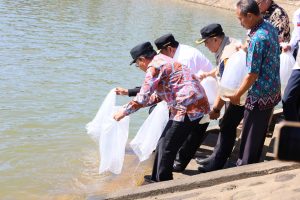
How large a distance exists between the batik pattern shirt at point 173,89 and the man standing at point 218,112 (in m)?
0.40

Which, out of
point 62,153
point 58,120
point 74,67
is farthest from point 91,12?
point 62,153

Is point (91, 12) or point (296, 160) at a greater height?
point (296, 160)

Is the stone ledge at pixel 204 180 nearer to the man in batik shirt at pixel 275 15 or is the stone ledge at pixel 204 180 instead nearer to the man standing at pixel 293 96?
the man standing at pixel 293 96

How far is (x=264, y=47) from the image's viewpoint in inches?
171

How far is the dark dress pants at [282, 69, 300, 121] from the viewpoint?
17.3ft

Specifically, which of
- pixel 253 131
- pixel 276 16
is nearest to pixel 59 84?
pixel 276 16

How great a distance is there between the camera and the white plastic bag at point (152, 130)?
5.30m

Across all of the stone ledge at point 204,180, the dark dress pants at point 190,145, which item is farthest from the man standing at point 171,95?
the dark dress pants at point 190,145

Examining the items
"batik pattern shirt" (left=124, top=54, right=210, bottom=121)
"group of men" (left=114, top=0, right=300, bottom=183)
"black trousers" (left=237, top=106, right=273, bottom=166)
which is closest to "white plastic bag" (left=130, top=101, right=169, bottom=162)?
"group of men" (left=114, top=0, right=300, bottom=183)

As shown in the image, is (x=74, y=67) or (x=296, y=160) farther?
(x=74, y=67)

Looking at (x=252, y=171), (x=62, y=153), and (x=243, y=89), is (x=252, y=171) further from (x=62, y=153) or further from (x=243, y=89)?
(x=62, y=153)

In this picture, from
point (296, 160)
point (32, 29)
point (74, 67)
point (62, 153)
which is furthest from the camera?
point (32, 29)

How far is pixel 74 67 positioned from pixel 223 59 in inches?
315

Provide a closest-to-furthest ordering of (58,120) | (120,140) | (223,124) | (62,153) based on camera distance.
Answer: (223,124) → (120,140) → (62,153) → (58,120)
